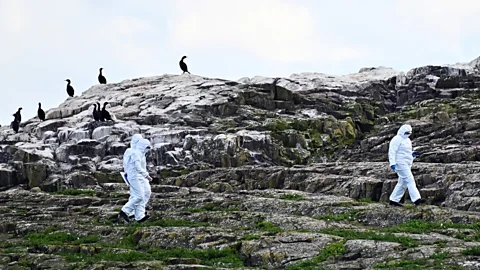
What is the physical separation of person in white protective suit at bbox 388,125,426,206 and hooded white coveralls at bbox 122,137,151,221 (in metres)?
9.23

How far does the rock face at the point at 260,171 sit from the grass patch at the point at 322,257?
0.06 meters

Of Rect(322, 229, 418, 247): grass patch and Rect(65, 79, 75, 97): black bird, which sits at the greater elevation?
Rect(65, 79, 75, 97): black bird

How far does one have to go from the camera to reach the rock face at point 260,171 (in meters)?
21.0

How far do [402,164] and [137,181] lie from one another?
9.91m

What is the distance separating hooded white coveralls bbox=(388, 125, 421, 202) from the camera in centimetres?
2742

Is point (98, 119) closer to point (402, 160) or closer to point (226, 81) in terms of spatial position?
point (226, 81)

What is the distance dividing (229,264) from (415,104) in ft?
179

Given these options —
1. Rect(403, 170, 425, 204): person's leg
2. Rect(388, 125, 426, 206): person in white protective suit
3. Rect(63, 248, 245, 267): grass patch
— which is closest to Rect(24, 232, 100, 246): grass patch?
Rect(63, 248, 245, 267): grass patch

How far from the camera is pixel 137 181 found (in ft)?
87.9

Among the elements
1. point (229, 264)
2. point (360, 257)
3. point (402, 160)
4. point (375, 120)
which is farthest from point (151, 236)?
point (375, 120)

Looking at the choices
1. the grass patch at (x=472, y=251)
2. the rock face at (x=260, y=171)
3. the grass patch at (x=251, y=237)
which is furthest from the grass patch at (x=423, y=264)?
the grass patch at (x=251, y=237)

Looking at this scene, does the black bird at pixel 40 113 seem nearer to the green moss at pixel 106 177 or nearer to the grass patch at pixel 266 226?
the green moss at pixel 106 177

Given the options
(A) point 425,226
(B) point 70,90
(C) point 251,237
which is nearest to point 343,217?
(A) point 425,226

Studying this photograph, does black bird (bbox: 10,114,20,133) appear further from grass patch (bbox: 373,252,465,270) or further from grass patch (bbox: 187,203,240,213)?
grass patch (bbox: 373,252,465,270)
